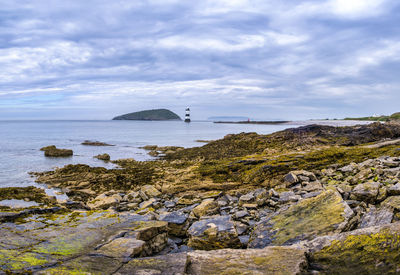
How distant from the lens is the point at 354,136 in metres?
28.8

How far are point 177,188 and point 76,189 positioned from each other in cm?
968

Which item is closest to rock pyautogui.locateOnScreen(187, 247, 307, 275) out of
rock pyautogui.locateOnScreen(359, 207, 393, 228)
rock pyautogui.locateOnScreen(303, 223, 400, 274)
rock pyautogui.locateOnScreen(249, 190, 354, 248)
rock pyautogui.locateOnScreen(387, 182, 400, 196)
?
rock pyautogui.locateOnScreen(303, 223, 400, 274)

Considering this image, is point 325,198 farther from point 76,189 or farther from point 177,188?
point 76,189

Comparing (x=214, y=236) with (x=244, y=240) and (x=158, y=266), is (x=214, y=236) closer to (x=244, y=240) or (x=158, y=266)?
(x=244, y=240)

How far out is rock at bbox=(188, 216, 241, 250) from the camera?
626cm

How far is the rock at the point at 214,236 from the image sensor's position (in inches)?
247

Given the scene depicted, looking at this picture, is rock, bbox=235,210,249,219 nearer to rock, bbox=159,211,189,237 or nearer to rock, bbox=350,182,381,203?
rock, bbox=159,211,189,237

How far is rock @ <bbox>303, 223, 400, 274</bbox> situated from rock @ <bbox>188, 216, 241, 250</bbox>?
6.46ft

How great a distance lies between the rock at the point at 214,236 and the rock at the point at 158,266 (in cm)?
179

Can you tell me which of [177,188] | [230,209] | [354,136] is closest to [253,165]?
[177,188]

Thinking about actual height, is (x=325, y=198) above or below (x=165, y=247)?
above

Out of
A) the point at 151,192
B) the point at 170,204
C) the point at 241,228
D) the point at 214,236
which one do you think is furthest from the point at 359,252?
the point at 151,192

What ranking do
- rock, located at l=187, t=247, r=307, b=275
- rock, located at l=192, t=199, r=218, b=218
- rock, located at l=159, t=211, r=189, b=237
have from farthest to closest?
rock, located at l=192, t=199, r=218, b=218
rock, located at l=159, t=211, r=189, b=237
rock, located at l=187, t=247, r=307, b=275

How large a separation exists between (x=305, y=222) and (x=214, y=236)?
220 centimetres
